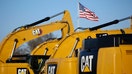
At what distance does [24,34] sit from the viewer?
18.5m

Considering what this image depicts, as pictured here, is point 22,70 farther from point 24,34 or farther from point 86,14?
point 86,14

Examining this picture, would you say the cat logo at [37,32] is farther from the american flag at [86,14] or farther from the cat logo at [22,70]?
the american flag at [86,14]

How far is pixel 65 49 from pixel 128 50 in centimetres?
990

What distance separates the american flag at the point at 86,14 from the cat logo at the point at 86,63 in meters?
16.5

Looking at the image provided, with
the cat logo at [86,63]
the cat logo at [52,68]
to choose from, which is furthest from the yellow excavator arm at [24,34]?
the cat logo at [86,63]

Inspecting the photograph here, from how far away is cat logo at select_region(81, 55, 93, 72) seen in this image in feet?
20.4

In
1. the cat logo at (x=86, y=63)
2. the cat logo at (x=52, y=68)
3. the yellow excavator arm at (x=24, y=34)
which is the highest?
the yellow excavator arm at (x=24, y=34)

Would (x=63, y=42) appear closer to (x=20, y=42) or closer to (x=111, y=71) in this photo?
(x=20, y=42)

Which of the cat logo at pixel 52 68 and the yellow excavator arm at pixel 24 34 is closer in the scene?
the cat logo at pixel 52 68

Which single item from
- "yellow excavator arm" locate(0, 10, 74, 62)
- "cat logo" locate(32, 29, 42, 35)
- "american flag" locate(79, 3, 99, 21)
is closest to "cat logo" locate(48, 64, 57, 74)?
"yellow excavator arm" locate(0, 10, 74, 62)

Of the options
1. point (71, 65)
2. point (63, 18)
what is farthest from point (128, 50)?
point (63, 18)

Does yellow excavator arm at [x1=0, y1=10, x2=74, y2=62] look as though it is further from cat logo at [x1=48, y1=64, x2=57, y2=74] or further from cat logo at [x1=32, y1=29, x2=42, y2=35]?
cat logo at [x1=48, y1=64, x2=57, y2=74]

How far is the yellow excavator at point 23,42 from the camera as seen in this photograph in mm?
14703

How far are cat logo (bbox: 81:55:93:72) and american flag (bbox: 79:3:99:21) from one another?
54.1 ft
